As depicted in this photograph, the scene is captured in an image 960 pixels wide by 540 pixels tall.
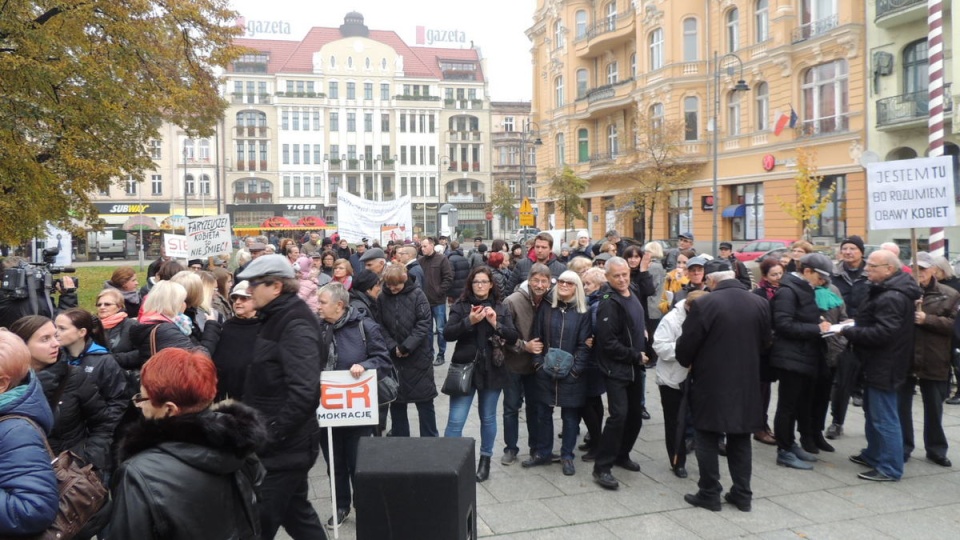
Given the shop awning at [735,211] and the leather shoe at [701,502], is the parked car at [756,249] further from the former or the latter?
the leather shoe at [701,502]

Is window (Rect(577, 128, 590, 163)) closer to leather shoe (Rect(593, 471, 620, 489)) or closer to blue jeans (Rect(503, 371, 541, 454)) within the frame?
blue jeans (Rect(503, 371, 541, 454))

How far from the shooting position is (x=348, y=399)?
204 inches

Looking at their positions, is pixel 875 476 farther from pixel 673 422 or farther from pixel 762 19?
pixel 762 19

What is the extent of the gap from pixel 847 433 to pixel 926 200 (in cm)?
254

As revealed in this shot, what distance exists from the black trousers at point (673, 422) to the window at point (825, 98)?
27044mm

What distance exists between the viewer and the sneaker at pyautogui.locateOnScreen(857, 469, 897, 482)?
19.8 feet

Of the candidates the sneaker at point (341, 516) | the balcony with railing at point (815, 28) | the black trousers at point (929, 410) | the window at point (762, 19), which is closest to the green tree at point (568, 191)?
the window at point (762, 19)

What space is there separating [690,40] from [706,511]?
35.6m

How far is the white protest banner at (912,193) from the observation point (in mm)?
7246

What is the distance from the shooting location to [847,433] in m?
7.56

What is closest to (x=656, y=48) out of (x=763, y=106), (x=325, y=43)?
(x=763, y=106)

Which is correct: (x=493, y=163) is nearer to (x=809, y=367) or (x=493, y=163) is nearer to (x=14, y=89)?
(x=14, y=89)

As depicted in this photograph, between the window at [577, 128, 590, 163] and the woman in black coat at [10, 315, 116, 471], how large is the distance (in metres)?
44.2

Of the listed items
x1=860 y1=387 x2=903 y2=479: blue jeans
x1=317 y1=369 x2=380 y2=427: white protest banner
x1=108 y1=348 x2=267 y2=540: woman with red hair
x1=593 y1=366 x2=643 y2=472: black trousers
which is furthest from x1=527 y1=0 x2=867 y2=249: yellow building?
x1=108 y1=348 x2=267 y2=540: woman with red hair
